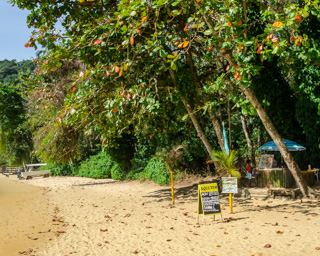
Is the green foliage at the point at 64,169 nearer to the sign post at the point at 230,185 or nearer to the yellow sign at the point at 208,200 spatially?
the sign post at the point at 230,185

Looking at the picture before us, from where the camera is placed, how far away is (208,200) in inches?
367

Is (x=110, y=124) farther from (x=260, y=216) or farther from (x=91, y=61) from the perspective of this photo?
(x=260, y=216)

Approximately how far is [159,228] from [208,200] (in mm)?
1527

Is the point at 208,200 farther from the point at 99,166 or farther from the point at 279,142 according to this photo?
the point at 99,166

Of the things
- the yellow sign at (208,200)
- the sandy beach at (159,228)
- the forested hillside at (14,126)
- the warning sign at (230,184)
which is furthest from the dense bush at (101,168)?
the yellow sign at (208,200)

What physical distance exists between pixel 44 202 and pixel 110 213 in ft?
18.0

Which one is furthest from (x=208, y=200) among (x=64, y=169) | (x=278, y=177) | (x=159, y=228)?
(x=64, y=169)

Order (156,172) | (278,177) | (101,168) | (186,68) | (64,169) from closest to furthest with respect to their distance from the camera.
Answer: (278,177)
(186,68)
(156,172)
(101,168)
(64,169)

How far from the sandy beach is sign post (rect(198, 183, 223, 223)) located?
1.21 ft

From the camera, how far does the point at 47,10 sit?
12039 millimetres

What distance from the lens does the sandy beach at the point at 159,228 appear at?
731cm

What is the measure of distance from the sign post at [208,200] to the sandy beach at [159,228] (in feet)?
1.21

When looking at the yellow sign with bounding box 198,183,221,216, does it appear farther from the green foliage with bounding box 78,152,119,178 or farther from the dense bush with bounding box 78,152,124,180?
the green foliage with bounding box 78,152,119,178

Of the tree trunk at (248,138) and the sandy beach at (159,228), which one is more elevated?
the tree trunk at (248,138)
